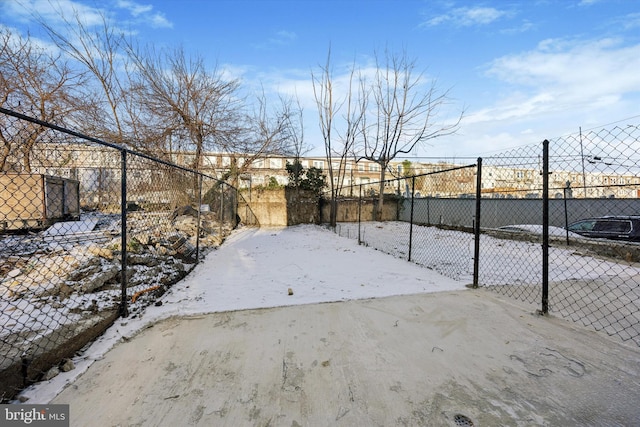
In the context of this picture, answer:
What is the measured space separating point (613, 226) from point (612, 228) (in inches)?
2.1

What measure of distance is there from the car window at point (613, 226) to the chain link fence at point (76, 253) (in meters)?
9.41

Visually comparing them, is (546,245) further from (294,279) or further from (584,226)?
(584,226)

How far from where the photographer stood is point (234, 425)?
1383mm

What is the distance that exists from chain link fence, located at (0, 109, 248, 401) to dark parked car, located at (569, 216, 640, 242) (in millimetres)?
9345

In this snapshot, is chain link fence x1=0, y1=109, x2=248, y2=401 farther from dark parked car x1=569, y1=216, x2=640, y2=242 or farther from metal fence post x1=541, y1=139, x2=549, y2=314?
dark parked car x1=569, y1=216, x2=640, y2=242

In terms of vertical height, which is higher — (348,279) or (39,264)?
(39,264)

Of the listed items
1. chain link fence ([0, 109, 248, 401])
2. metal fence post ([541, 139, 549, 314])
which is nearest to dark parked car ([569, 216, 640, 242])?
metal fence post ([541, 139, 549, 314])

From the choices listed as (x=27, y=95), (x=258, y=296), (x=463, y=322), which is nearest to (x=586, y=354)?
(x=463, y=322)

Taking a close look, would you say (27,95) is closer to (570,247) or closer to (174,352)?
(174,352)

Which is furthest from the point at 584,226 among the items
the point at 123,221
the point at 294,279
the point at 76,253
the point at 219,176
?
the point at 219,176

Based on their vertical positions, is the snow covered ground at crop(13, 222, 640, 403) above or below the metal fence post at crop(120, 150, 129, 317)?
below

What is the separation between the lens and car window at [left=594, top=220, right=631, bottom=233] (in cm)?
631

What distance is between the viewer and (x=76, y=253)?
12.7 feet

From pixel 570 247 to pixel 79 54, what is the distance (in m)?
16.0
